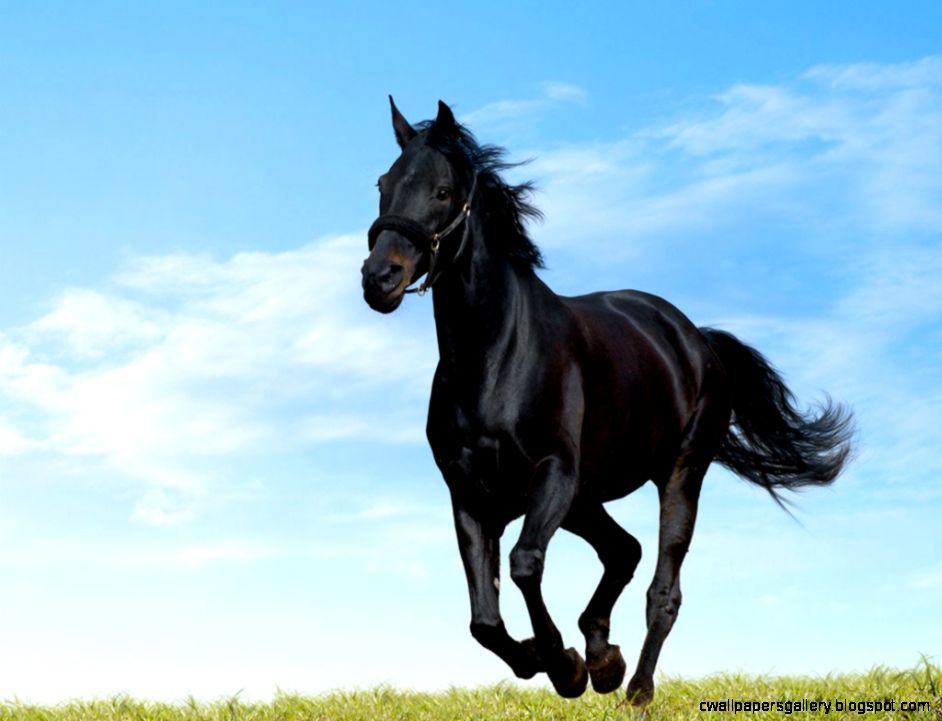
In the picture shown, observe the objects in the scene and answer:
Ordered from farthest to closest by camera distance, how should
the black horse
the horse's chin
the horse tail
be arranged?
the horse tail
the black horse
the horse's chin

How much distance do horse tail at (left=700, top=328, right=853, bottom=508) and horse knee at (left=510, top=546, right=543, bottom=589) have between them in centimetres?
329

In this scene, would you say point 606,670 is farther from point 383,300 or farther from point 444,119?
point 444,119

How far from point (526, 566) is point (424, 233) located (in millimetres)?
1704

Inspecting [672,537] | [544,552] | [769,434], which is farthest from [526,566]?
[769,434]

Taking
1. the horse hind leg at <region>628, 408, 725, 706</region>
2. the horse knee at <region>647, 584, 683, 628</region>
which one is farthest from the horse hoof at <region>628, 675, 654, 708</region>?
the horse knee at <region>647, 584, 683, 628</region>

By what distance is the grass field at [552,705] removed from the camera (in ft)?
23.9

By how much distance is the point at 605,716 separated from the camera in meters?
7.08

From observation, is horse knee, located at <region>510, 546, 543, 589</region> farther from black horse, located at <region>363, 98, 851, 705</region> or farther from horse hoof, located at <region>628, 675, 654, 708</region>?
horse hoof, located at <region>628, 675, 654, 708</region>

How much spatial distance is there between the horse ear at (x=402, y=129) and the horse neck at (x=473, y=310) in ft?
1.98

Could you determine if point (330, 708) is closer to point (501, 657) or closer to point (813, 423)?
point (501, 657)

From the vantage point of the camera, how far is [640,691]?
764 cm

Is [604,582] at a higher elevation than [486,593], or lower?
higher

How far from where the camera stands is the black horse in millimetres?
6500

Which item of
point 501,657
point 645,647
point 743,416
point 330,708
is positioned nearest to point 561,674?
point 501,657
